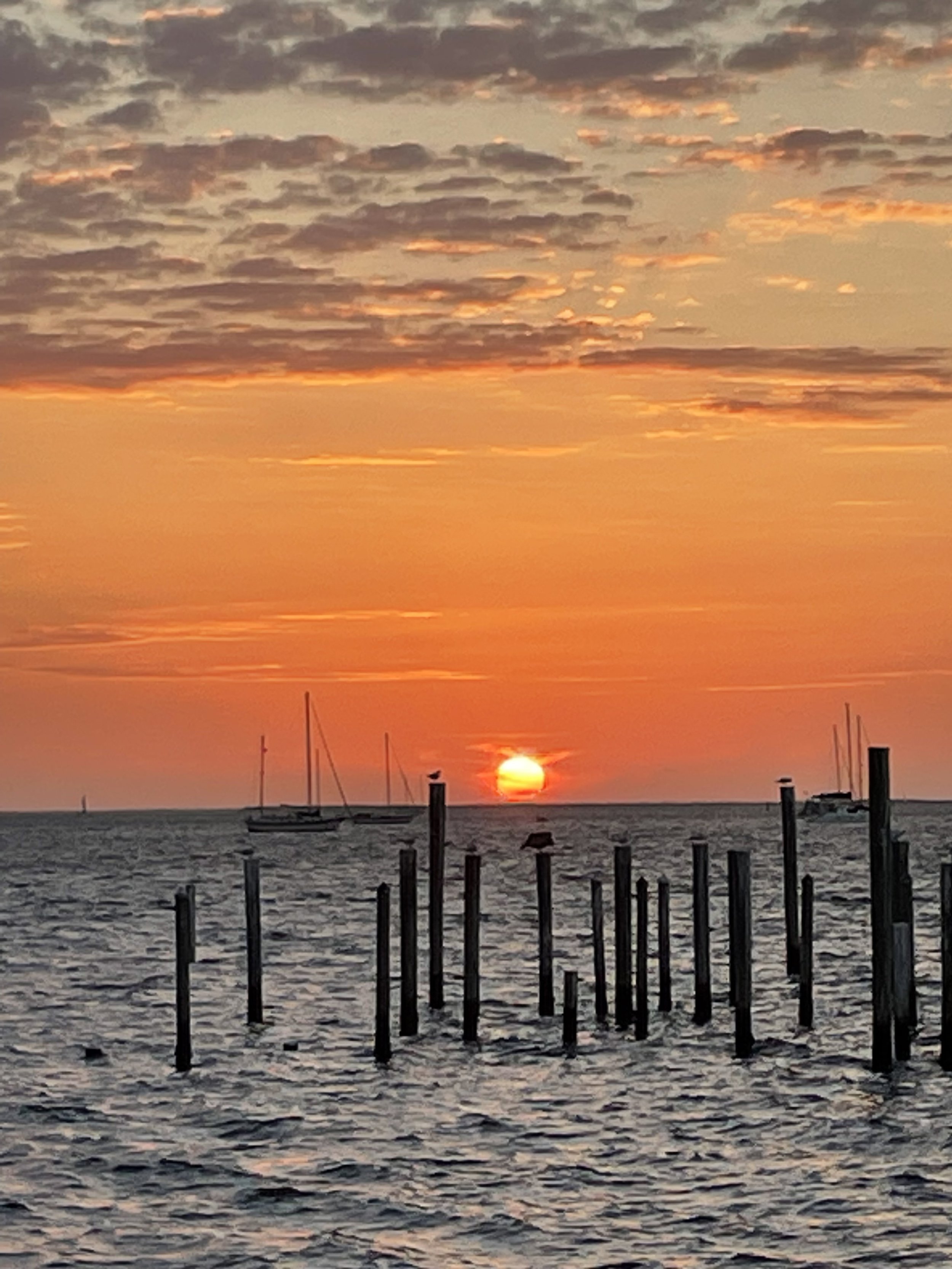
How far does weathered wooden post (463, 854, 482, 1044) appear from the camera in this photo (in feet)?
107

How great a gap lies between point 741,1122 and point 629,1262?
24.8 ft

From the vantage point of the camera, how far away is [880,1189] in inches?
928

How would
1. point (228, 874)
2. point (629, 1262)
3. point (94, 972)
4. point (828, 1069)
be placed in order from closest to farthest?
1. point (629, 1262)
2. point (828, 1069)
3. point (94, 972)
4. point (228, 874)

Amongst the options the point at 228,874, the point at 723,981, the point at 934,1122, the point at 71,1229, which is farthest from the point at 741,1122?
the point at 228,874

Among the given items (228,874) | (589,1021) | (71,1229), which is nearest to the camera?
(71,1229)

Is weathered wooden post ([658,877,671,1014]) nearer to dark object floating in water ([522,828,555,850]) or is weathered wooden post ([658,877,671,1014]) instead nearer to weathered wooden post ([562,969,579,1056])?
weathered wooden post ([562,969,579,1056])

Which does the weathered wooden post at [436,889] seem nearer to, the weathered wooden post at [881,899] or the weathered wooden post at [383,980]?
the weathered wooden post at [383,980]

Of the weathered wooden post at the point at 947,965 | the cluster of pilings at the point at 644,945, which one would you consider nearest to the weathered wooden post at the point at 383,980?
the cluster of pilings at the point at 644,945

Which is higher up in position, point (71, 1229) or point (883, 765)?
point (883, 765)

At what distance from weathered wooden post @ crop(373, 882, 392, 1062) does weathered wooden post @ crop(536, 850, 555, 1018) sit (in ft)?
9.64

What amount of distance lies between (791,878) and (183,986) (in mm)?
12246

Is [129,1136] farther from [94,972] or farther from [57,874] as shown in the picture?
[57,874]

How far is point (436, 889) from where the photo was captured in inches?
1431

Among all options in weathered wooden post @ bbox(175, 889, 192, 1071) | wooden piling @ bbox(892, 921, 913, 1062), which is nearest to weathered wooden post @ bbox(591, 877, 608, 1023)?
weathered wooden post @ bbox(175, 889, 192, 1071)
